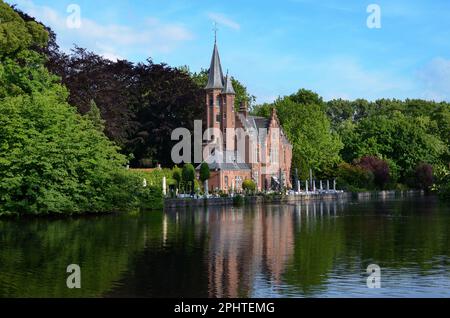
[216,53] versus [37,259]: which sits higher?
[216,53]

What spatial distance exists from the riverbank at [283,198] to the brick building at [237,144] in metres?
5.19

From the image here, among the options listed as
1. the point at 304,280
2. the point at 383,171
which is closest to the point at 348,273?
the point at 304,280

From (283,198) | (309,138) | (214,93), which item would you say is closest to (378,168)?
(309,138)

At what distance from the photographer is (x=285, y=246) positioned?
2648 cm

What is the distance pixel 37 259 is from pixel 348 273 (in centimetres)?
981

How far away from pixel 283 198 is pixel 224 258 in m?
46.9

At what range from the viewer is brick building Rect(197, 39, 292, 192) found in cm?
7394

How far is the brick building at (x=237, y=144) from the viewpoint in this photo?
73.9 meters

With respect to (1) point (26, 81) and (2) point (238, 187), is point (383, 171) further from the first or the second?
(1) point (26, 81)

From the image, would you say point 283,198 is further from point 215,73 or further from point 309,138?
point 309,138

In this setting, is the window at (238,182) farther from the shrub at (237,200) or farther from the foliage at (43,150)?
the foliage at (43,150)

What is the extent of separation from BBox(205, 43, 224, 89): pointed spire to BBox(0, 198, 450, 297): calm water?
4246cm

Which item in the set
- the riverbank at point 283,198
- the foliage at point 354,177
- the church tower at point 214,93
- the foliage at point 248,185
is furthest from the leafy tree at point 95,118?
the foliage at point 354,177
